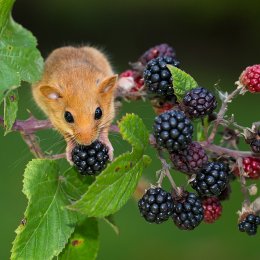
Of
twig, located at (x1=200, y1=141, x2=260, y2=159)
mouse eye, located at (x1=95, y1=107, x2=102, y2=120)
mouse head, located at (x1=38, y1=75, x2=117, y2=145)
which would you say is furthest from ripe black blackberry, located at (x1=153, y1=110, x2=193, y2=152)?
mouse eye, located at (x1=95, y1=107, x2=102, y2=120)

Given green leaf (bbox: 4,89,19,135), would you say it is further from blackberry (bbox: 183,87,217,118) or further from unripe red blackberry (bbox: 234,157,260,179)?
unripe red blackberry (bbox: 234,157,260,179)

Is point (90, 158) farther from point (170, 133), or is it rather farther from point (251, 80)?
point (251, 80)

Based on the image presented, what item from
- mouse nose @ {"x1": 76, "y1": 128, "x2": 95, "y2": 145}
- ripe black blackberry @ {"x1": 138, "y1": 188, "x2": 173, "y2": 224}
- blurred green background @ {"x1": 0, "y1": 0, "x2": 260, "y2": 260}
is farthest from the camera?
blurred green background @ {"x1": 0, "y1": 0, "x2": 260, "y2": 260}

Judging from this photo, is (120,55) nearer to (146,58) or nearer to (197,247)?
(197,247)

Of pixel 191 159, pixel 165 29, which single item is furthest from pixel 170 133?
pixel 165 29

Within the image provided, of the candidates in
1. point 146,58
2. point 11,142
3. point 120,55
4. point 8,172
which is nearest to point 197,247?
point 8,172

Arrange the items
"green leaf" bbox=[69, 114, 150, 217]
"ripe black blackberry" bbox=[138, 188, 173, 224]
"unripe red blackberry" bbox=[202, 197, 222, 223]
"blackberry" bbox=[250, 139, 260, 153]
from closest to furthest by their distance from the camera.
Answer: "green leaf" bbox=[69, 114, 150, 217] < "ripe black blackberry" bbox=[138, 188, 173, 224] < "blackberry" bbox=[250, 139, 260, 153] < "unripe red blackberry" bbox=[202, 197, 222, 223]
